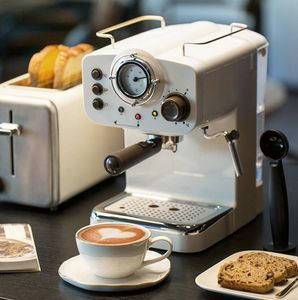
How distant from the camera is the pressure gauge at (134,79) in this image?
153 cm

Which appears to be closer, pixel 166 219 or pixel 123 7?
pixel 166 219

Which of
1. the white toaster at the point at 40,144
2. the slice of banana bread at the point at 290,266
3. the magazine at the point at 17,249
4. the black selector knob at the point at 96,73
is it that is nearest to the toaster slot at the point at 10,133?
the white toaster at the point at 40,144

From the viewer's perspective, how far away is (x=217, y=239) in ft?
5.42

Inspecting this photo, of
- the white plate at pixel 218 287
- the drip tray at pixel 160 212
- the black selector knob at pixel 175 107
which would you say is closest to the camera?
the white plate at pixel 218 287

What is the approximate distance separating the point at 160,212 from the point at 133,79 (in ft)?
0.91

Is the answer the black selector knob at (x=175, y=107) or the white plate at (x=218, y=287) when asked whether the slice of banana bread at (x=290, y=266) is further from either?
the black selector knob at (x=175, y=107)

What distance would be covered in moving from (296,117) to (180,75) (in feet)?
12.1

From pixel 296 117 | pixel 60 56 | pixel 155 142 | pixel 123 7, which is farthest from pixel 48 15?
pixel 155 142

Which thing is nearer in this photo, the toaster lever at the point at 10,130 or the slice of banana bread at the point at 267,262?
the slice of banana bread at the point at 267,262

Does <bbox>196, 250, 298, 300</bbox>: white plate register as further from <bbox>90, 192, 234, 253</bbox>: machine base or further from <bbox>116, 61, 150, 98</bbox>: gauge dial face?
<bbox>116, 61, 150, 98</bbox>: gauge dial face

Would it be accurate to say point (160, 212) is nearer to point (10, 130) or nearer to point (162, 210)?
point (162, 210)

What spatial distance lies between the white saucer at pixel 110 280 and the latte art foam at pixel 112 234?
0.06 metres

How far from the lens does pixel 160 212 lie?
169 cm

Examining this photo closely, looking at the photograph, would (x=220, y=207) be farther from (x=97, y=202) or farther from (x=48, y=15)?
(x=48, y=15)
